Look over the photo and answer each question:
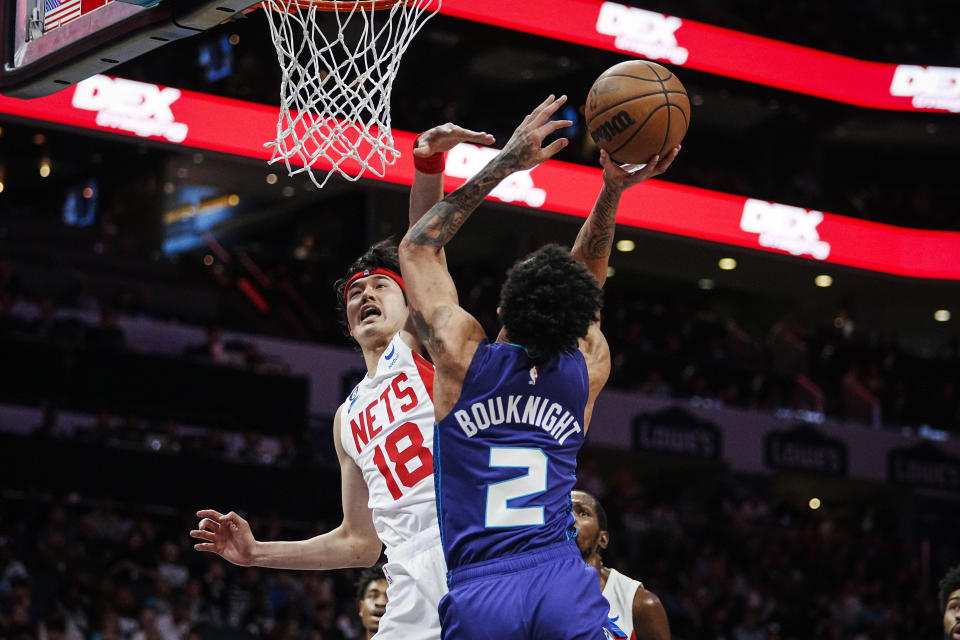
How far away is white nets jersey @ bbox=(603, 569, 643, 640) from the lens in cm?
555

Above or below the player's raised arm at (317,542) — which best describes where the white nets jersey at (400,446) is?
above

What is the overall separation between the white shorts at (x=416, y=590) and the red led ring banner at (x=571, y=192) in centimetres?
695

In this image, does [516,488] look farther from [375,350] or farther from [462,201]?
[375,350]

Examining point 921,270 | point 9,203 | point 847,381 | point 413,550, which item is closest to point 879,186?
point 847,381

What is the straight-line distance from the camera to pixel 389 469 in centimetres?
423

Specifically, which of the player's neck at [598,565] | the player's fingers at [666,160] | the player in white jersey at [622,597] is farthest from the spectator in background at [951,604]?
the player's fingers at [666,160]

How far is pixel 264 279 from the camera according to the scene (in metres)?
16.8

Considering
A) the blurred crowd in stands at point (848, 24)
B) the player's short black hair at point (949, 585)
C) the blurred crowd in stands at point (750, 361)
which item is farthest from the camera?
the blurred crowd in stands at point (750, 361)

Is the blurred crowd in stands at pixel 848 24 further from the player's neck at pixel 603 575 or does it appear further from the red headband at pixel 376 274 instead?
the red headband at pixel 376 274

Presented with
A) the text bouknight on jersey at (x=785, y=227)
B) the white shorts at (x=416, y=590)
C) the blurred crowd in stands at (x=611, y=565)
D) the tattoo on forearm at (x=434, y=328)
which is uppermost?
the text bouknight on jersey at (x=785, y=227)

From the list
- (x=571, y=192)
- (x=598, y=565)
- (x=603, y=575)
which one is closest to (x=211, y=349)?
(x=571, y=192)

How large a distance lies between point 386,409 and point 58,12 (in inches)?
76.7

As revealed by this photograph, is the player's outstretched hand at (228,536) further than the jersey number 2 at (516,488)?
Yes

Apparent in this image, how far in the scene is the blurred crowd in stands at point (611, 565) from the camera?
974cm
